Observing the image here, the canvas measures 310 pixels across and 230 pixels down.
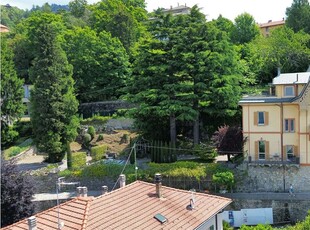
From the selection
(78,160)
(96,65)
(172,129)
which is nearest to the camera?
(78,160)

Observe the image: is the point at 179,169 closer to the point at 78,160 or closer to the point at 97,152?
the point at 78,160

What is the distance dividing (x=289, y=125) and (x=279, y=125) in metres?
0.73

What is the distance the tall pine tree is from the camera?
37375mm

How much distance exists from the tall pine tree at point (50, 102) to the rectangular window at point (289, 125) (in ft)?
62.0

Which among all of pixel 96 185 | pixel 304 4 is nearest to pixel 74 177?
pixel 96 185

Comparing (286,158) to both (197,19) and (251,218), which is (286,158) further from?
(197,19)

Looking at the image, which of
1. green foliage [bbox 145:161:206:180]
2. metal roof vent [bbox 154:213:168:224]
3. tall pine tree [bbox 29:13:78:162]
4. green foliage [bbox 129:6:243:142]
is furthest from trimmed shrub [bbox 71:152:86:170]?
metal roof vent [bbox 154:213:168:224]

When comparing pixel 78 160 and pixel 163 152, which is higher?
pixel 163 152

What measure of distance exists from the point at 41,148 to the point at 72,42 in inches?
834

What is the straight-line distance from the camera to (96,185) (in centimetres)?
3409

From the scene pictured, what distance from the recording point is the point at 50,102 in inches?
1483

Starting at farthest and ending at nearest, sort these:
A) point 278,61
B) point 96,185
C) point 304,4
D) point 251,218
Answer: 1. point 304,4
2. point 278,61
3. point 96,185
4. point 251,218

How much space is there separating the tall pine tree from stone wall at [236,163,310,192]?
53.6 ft

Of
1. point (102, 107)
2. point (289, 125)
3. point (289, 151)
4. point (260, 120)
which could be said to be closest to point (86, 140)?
point (102, 107)
